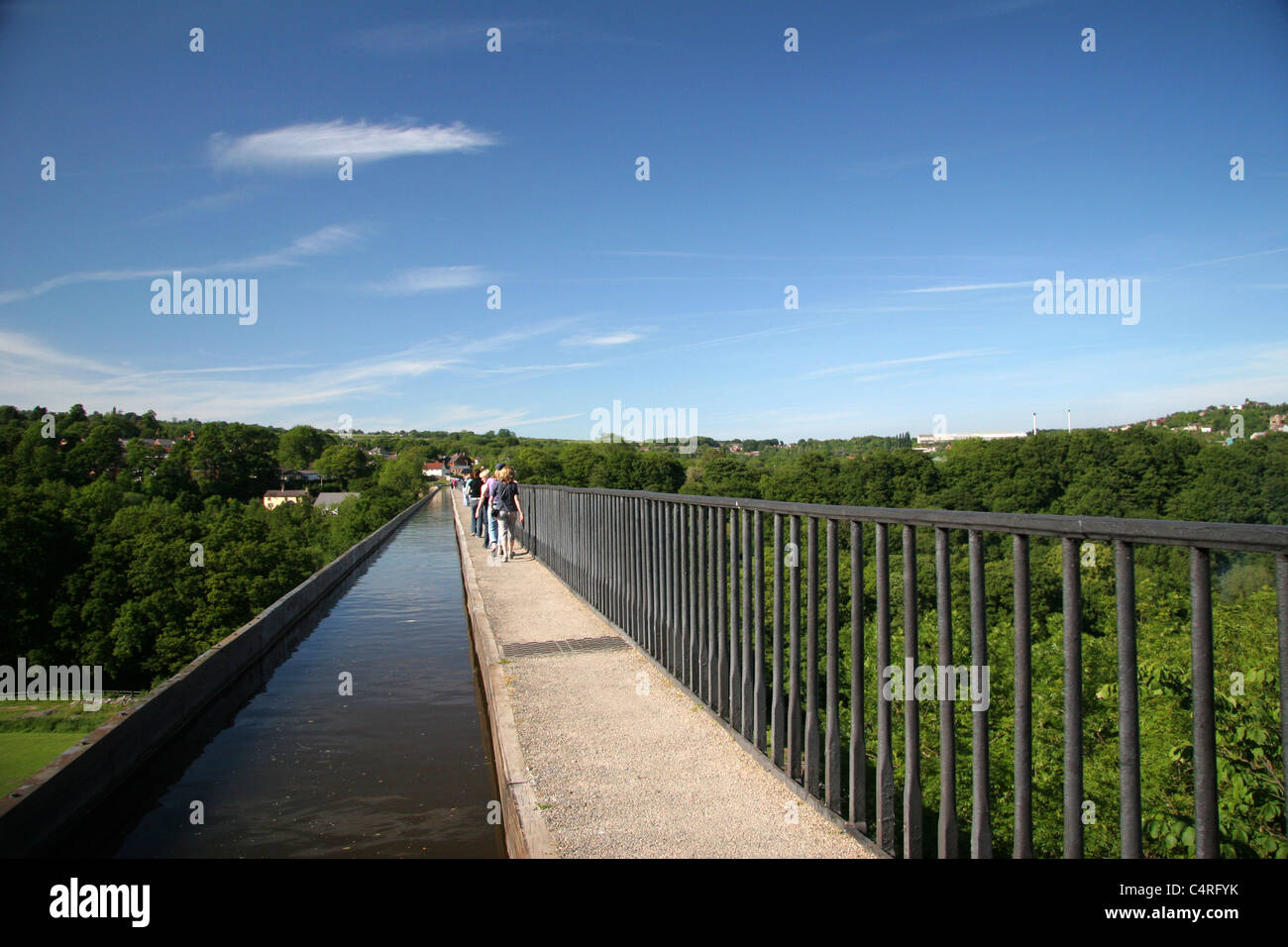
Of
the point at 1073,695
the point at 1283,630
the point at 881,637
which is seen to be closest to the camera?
the point at 1283,630

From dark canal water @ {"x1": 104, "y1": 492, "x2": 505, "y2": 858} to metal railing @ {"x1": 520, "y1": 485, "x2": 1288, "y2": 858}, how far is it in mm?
1646

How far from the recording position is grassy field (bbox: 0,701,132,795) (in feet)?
43.2

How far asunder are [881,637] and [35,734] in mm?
21115

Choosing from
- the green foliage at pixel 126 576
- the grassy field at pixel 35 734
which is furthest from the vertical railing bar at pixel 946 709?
the green foliage at pixel 126 576

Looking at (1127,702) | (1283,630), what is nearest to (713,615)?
(1127,702)

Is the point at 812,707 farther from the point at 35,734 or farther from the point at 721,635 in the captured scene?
the point at 35,734

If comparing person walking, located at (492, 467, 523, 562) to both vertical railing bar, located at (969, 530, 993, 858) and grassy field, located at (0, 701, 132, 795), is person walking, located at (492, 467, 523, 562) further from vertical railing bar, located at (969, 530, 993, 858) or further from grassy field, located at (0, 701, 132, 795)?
vertical railing bar, located at (969, 530, 993, 858)

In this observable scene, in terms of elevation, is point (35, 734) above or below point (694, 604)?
below

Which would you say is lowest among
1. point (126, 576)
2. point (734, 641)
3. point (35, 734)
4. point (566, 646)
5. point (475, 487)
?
point (126, 576)

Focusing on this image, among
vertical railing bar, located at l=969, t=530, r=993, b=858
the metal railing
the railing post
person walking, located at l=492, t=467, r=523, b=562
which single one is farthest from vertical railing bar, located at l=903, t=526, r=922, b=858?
person walking, located at l=492, t=467, r=523, b=562

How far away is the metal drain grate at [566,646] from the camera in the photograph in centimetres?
706

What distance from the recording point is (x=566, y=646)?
7.29 meters
